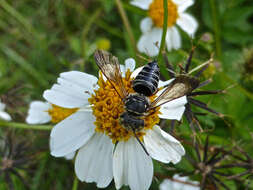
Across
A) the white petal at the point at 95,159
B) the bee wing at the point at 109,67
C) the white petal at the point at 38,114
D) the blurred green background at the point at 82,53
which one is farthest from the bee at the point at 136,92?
the white petal at the point at 38,114

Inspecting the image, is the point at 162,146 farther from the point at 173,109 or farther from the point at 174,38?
the point at 174,38

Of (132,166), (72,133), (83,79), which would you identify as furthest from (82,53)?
(132,166)

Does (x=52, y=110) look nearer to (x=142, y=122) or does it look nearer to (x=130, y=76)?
(x=130, y=76)

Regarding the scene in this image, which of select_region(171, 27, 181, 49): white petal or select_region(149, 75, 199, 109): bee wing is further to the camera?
select_region(171, 27, 181, 49): white petal

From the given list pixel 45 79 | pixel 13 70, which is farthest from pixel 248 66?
pixel 13 70

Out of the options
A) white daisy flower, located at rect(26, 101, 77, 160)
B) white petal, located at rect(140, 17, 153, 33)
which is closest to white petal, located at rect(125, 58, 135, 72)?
white daisy flower, located at rect(26, 101, 77, 160)

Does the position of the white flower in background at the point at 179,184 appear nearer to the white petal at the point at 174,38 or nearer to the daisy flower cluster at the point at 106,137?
the daisy flower cluster at the point at 106,137

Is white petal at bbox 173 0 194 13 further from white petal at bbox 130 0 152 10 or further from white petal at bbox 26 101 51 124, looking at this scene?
white petal at bbox 26 101 51 124

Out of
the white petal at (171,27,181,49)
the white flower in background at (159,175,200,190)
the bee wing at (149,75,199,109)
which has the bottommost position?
the white flower in background at (159,175,200,190)
